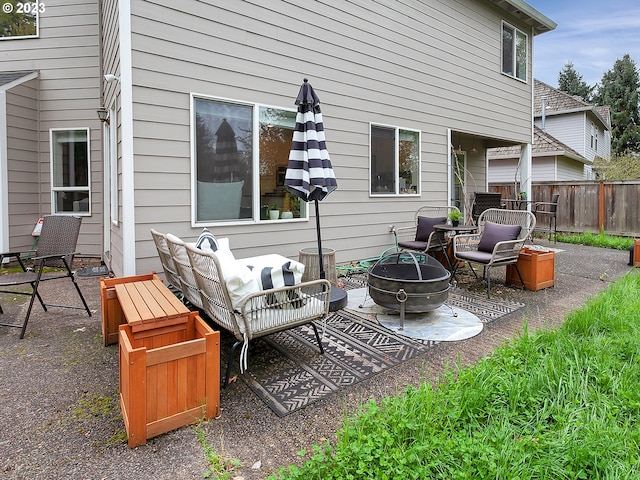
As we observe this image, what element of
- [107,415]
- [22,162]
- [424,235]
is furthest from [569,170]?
[107,415]

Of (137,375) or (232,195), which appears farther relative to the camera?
(232,195)

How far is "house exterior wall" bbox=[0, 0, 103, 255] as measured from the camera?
6.82 m

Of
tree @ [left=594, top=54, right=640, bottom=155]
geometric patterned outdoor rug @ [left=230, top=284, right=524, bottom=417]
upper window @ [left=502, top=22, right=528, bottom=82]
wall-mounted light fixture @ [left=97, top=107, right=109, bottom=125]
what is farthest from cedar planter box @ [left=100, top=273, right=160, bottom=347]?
tree @ [left=594, top=54, right=640, bottom=155]

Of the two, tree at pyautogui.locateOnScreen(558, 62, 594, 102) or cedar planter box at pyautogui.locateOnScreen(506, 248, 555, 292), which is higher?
tree at pyautogui.locateOnScreen(558, 62, 594, 102)

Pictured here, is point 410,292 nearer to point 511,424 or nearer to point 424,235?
point 511,424

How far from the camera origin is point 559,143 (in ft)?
50.3

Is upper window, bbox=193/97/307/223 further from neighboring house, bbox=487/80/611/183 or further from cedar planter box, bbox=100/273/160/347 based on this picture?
neighboring house, bbox=487/80/611/183

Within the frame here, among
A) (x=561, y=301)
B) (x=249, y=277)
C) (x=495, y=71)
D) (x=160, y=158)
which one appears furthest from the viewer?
(x=495, y=71)

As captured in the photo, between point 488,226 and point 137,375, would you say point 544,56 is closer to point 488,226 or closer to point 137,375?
point 488,226

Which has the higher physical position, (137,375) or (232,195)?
(232,195)

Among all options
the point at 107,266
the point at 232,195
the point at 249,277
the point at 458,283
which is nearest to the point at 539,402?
the point at 249,277

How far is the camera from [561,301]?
4836mm

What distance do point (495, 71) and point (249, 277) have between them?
345 inches

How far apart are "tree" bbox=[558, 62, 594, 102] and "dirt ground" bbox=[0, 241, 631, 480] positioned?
38.7 m
